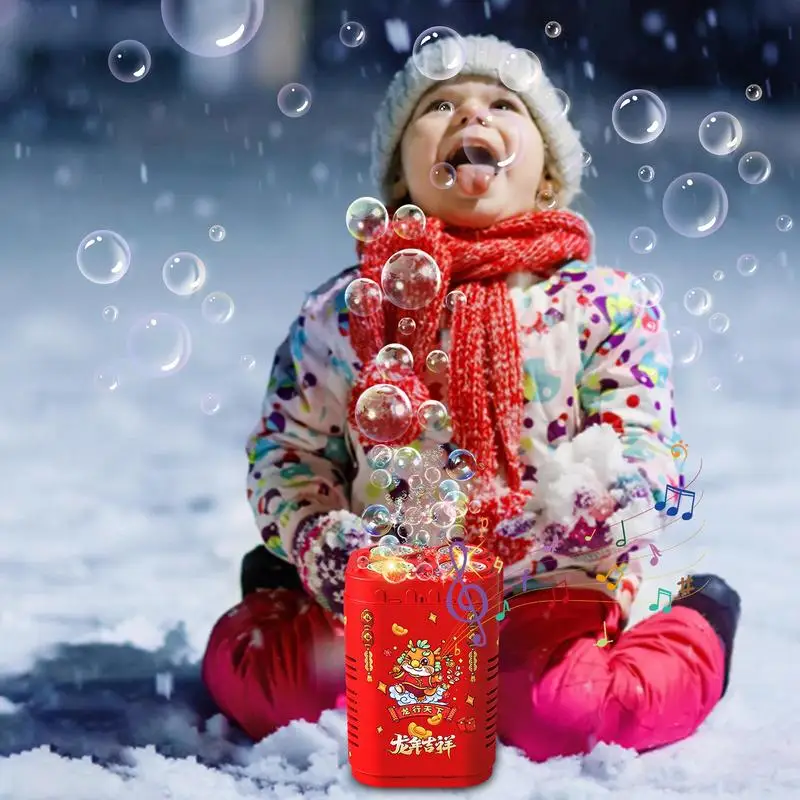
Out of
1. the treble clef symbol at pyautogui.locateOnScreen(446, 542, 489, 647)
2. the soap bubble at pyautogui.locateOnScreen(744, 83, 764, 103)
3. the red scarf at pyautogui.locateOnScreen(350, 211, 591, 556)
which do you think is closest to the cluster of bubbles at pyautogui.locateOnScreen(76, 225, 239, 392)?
the red scarf at pyautogui.locateOnScreen(350, 211, 591, 556)

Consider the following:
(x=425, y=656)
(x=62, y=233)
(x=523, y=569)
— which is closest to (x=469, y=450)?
(x=523, y=569)

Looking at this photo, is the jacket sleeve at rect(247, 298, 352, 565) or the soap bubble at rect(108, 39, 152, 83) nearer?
the jacket sleeve at rect(247, 298, 352, 565)

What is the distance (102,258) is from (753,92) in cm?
127

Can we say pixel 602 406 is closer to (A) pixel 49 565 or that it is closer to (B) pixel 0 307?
(A) pixel 49 565

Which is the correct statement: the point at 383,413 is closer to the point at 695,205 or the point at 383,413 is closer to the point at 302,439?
the point at 302,439

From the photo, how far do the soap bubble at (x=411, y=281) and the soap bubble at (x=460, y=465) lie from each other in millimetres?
158

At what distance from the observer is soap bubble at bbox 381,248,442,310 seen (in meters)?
1.25

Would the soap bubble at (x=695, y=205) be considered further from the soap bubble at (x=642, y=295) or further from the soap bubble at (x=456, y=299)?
the soap bubble at (x=456, y=299)

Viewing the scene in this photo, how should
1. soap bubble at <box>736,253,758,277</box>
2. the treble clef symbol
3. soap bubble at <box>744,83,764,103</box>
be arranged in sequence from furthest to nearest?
1. soap bubble at <box>744,83,764,103</box>
2. soap bubble at <box>736,253,758,277</box>
3. the treble clef symbol

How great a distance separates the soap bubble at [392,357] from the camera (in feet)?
4.17

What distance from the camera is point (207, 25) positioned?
1.39 metres

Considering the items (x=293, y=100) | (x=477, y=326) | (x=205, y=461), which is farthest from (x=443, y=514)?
(x=205, y=461)

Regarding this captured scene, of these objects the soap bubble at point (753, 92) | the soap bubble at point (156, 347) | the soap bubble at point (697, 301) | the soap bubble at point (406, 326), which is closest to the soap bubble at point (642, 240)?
the soap bubble at point (697, 301)

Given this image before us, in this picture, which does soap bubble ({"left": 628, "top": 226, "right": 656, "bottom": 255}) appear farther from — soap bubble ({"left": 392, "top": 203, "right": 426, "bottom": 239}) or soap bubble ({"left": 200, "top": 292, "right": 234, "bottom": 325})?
soap bubble ({"left": 200, "top": 292, "right": 234, "bottom": 325})
